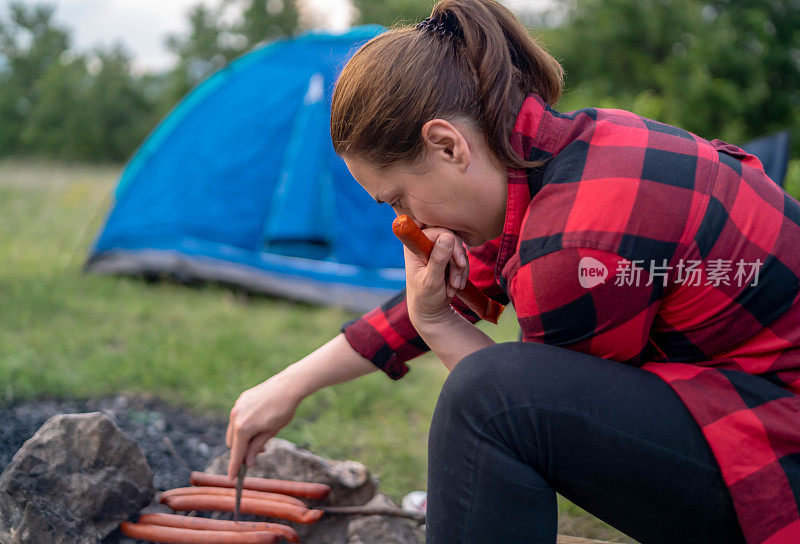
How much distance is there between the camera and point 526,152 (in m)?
1.33

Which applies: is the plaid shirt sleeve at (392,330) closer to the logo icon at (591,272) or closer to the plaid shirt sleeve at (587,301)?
the plaid shirt sleeve at (587,301)

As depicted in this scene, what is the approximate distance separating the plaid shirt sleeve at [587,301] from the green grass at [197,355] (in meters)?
0.94

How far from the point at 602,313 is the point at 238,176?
4.32 meters

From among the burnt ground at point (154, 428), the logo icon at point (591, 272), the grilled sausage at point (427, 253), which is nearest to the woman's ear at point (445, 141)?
the grilled sausage at point (427, 253)

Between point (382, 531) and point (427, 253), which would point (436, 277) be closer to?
point (427, 253)

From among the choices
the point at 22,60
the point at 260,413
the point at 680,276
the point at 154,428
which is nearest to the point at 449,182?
the point at 680,276

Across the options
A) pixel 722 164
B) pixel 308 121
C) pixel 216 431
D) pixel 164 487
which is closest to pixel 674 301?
pixel 722 164

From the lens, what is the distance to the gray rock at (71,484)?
5.15 ft

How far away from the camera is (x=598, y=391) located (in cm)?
Result: 119

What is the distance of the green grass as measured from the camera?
2.67 meters

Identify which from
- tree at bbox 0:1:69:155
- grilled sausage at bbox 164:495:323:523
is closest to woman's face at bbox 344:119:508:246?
grilled sausage at bbox 164:495:323:523

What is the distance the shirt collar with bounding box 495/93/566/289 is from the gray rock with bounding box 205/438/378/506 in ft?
2.88

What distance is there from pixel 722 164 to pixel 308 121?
4.16 m

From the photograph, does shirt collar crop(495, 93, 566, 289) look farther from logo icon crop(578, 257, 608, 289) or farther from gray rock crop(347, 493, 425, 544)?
gray rock crop(347, 493, 425, 544)
